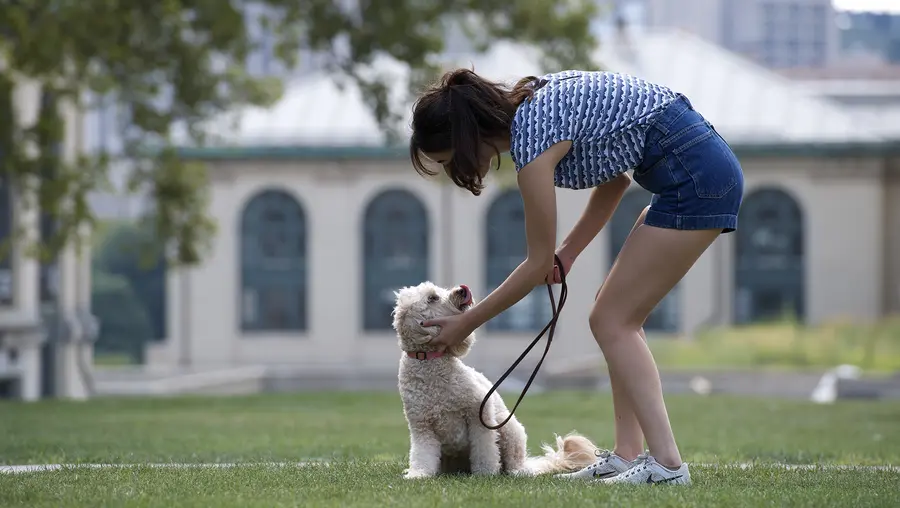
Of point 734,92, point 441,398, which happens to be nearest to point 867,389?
Result: point 441,398

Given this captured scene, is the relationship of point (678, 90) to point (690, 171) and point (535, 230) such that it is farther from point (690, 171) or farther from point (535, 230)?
point (535, 230)

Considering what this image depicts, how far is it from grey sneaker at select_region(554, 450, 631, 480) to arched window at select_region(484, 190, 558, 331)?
33773 mm

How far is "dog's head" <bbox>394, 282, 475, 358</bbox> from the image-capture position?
228 inches

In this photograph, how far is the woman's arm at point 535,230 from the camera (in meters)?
5.34

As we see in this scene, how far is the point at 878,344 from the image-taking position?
32.6 metres

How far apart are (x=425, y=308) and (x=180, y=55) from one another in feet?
45.5

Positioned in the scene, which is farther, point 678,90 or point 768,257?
point 678,90

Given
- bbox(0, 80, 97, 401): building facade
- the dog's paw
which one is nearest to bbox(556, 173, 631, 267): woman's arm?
the dog's paw

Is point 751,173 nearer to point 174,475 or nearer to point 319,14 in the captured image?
point 319,14

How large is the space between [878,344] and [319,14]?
776 inches

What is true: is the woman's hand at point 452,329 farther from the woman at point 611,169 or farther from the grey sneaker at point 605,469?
the grey sneaker at point 605,469

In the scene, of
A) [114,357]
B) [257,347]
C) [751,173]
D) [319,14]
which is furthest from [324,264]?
[114,357]

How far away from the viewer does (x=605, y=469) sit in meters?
6.07

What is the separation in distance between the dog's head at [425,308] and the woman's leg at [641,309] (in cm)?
60
